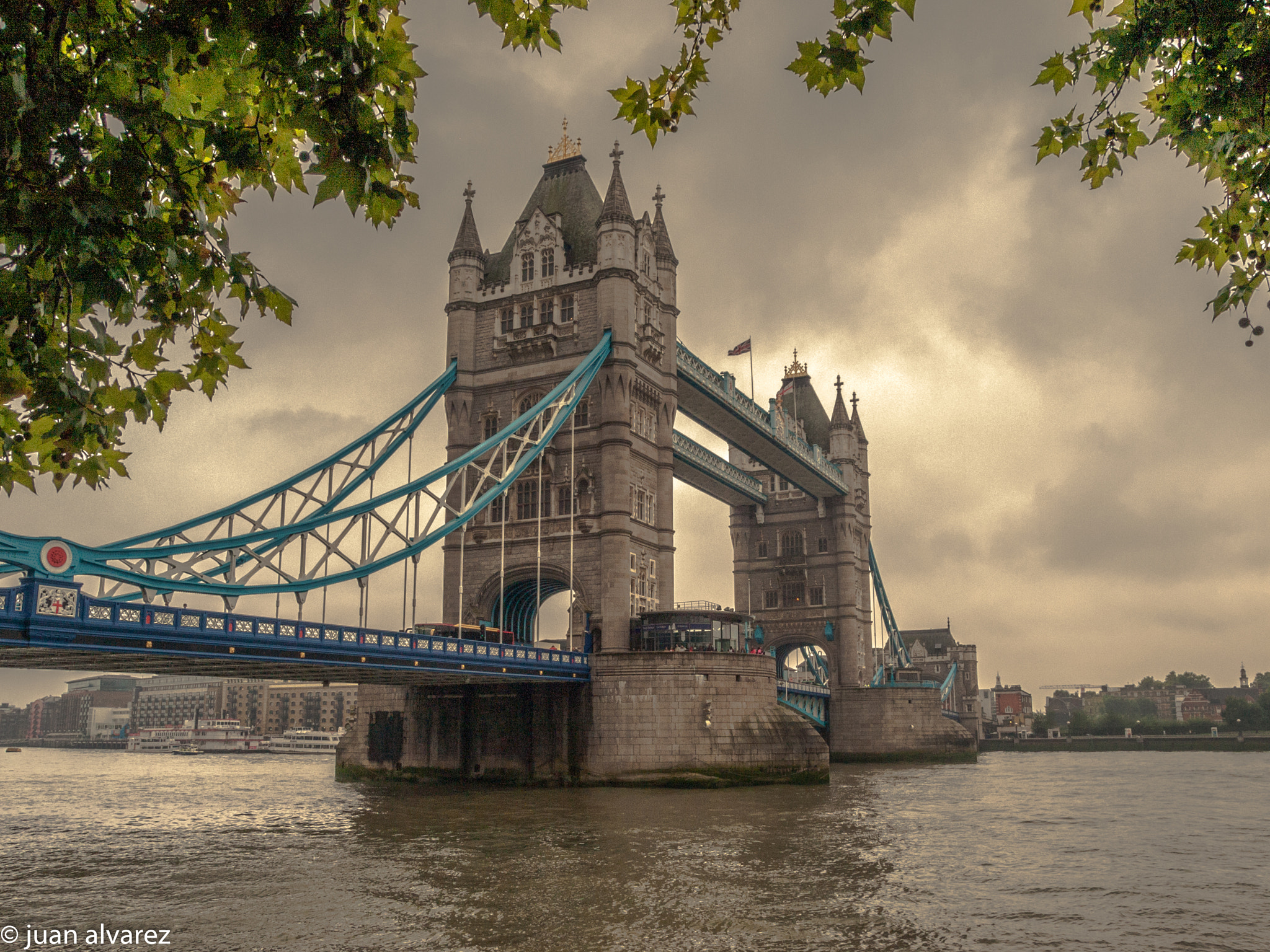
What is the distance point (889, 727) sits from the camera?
66.6m

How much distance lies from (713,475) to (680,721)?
25.8 metres

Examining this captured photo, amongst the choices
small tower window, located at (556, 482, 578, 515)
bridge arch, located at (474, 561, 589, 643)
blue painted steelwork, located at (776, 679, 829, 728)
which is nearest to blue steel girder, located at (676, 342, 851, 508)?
small tower window, located at (556, 482, 578, 515)

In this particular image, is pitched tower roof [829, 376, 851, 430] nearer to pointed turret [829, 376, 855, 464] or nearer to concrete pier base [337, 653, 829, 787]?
pointed turret [829, 376, 855, 464]

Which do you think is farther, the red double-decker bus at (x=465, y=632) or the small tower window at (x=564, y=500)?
the small tower window at (x=564, y=500)

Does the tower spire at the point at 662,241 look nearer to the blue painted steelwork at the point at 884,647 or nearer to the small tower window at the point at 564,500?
the small tower window at the point at 564,500

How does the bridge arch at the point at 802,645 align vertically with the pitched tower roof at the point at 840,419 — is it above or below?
below

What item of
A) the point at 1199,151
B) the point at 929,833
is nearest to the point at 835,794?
the point at 929,833

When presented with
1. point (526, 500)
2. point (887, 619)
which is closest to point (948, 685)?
point (887, 619)

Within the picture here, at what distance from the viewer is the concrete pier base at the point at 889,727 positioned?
66688mm

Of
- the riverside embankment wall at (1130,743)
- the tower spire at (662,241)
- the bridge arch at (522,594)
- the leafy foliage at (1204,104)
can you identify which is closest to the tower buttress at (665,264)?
the tower spire at (662,241)

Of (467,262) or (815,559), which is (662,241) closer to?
(467,262)

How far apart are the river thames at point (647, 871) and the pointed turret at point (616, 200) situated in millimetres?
25603

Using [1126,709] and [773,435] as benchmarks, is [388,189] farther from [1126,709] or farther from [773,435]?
[1126,709]

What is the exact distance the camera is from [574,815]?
28141 mm
